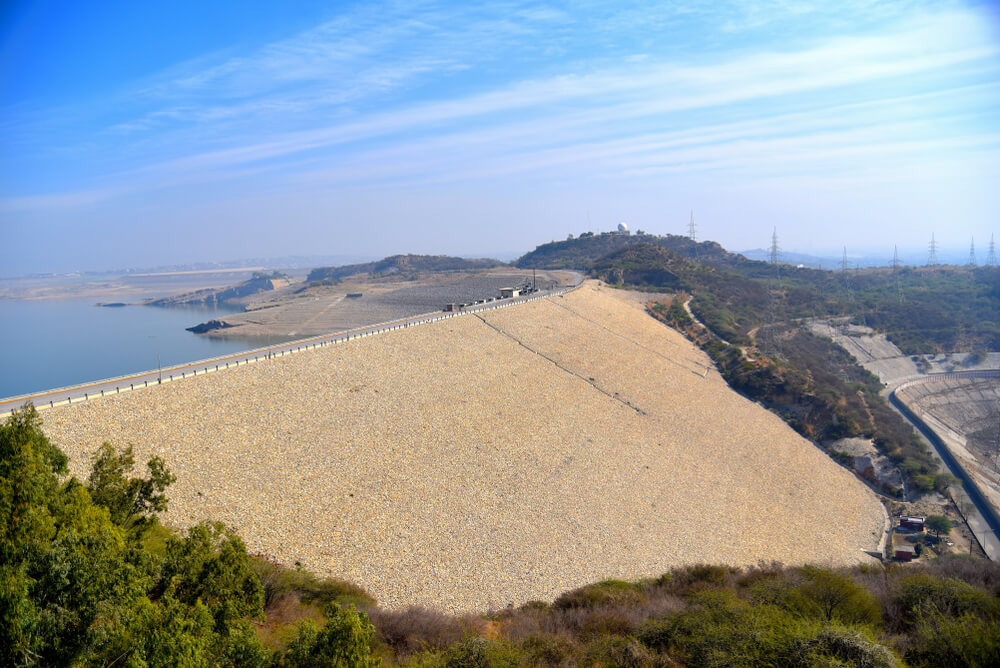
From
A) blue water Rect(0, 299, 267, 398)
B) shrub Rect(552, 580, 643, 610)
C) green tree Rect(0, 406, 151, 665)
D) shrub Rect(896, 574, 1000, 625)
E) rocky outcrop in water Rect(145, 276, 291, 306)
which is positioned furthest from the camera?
rocky outcrop in water Rect(145, 276, 291, 306)

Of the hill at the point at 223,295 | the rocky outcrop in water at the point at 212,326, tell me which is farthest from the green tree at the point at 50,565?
the hill at the point at 223,295

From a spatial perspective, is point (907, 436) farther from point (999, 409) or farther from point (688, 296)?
point (688, 296)

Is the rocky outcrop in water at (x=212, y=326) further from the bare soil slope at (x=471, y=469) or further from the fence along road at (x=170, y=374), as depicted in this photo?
the bare soil slope at (x=471, y=469)

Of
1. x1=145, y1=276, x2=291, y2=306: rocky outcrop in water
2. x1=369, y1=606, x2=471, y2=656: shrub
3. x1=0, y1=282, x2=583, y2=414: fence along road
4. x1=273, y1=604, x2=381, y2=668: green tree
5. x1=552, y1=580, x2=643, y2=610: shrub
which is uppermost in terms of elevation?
x1=145, y1=276, x2=291, y2=306: rocky outcrop in water

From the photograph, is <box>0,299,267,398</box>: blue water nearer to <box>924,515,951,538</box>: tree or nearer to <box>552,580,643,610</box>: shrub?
<box>552,580,643,610</box>: shrub

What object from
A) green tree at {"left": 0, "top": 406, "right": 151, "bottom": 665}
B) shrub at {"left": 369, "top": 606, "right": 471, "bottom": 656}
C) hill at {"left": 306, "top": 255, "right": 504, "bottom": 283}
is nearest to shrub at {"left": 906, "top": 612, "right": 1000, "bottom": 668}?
shrub at {"left": 369, "top": 606, "right": 471, "bottom": 656}

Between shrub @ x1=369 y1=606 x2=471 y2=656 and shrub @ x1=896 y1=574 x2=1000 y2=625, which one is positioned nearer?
shrub @ x1=369 y1=606 x2=471 y2=656
